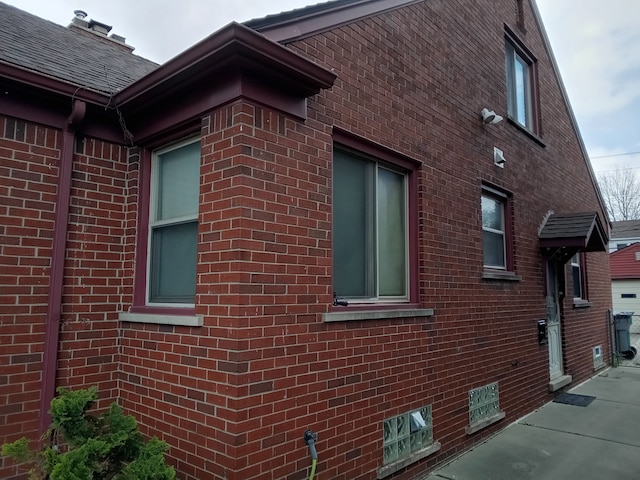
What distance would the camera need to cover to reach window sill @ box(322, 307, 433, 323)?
3.70 m

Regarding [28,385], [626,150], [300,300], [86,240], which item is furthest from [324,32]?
[626,150]

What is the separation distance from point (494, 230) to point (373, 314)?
345 cm

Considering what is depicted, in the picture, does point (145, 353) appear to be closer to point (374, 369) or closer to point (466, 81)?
point (374, 369)

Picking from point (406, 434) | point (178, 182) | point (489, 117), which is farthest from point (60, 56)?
point (489, 117)

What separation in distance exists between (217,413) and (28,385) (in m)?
1.52

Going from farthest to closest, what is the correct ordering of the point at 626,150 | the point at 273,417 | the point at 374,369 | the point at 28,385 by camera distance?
the point at 626,150 < the point at 374,369 < the point at 28,385 < the point at 273,417

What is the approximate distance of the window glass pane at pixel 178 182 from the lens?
3.83 meters

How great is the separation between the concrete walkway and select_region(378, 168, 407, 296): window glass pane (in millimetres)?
1890

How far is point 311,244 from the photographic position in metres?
3.62

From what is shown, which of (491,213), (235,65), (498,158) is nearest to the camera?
(235,65)

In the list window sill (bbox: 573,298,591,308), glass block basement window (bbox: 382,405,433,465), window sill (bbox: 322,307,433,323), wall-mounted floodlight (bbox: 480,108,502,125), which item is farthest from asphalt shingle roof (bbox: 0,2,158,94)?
window sill (bbox: 573,298,591,308)

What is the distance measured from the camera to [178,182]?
398 cm

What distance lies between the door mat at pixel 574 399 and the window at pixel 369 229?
14.8 feet

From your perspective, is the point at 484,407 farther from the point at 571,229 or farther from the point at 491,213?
the point at 571,229
